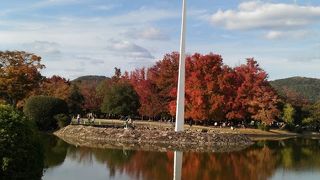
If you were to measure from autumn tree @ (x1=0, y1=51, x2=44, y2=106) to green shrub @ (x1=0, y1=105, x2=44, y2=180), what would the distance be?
1506 inches

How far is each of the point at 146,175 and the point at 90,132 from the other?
770 inches

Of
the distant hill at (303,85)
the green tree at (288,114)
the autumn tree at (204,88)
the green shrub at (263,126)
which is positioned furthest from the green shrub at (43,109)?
the distant hill at (303,85)

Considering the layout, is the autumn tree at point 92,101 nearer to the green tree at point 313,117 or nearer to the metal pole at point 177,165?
the green tree at point 313,117

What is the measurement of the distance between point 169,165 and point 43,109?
Result: 20.5 metres

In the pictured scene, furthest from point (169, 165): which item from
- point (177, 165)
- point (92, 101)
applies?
point (92, 101)

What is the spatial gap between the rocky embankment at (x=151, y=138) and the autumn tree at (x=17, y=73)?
11.9 meters

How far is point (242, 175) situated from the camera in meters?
22.5

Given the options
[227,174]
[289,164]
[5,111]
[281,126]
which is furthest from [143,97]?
[5,111]

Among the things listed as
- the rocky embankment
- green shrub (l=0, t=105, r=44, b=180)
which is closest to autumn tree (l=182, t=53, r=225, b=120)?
the rocky embankment

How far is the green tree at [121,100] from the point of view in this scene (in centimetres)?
6103

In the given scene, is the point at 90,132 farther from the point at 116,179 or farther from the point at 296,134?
the point at 296,134

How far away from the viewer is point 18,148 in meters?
12.4

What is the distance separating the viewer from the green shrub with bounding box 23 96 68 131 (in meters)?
41.9

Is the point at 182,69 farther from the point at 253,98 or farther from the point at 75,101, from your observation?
the point at 75,101
